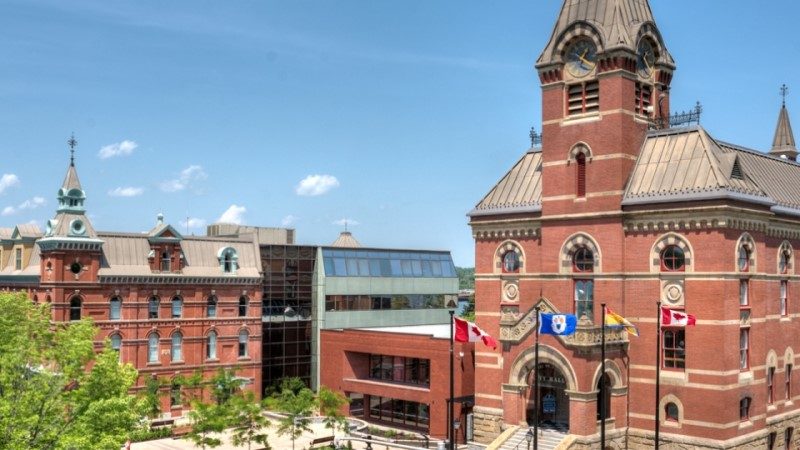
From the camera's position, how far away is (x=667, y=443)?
42875mm

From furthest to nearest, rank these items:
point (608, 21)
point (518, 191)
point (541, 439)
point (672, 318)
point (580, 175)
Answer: point (518, 191) < point (580, 175) < point (608, 21) < point (541, 439) < point (672, 318)

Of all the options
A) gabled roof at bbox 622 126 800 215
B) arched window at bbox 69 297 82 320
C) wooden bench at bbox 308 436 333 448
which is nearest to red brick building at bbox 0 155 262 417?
arched window at bbox 69 297 82 320

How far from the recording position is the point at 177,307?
64.1 m

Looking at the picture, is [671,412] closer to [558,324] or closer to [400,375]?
[558,324]

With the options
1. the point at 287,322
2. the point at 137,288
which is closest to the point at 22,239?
the point at 137,288

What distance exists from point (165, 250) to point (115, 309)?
224 inches

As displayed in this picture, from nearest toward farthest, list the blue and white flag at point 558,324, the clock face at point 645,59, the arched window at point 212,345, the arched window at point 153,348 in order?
the blue and white flag at point 558,324
the clock face at point 645,59
the arched window at point 153,348
the arched window at point 212,345

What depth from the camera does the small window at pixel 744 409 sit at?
142ft

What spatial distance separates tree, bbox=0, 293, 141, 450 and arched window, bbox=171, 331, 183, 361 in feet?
86.3

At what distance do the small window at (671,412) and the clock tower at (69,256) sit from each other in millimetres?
38791

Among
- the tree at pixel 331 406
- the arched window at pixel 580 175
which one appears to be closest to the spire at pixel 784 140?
the arched window at pixel 580 175

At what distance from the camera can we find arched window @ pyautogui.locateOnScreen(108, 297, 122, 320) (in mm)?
60938

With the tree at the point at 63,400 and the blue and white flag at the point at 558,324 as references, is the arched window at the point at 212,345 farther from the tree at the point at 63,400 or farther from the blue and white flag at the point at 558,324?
the blue and white flag at the point at 558,324

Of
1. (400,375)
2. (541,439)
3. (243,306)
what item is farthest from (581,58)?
(243,306)
